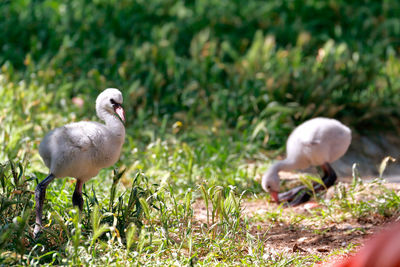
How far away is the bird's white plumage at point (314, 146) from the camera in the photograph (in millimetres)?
4965

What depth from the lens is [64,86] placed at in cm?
656

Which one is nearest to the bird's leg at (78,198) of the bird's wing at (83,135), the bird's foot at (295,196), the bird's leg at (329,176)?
the bird's wing at (83,135)

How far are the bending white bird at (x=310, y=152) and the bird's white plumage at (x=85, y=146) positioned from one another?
1848 millimetres

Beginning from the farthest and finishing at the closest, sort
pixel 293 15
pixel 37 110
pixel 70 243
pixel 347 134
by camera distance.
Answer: pixel 293 15 < pixel 37 110 < pixel 347 134 < pixel 70 243

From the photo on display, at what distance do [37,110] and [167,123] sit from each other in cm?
145

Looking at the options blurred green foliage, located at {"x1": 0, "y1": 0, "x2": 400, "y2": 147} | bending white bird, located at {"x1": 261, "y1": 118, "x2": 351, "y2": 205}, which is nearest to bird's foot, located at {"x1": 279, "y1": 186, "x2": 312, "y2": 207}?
bending white bird, located at {"x1": 261, "y1": 118, "x2": 351, "y2": 205}

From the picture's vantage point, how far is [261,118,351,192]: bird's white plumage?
496 cm

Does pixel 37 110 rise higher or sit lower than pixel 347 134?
higher

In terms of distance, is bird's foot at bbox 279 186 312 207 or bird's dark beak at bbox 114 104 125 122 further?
bird's foot at bbox 279 186 312 207

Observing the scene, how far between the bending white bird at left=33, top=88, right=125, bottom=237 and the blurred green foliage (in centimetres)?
263

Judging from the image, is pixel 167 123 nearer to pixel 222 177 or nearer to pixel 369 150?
pixel 222 177

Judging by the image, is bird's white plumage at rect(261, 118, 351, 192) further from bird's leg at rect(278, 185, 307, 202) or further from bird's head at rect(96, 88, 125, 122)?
bird's head at rect(96, 88, 125, 122)

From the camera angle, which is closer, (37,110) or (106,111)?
(106,111)

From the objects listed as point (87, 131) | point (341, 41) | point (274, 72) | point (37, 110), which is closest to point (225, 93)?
point (274, 72)
